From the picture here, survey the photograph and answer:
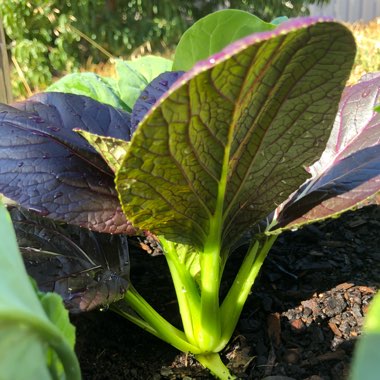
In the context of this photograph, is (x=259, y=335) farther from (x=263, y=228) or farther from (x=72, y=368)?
(x=72, y=368)

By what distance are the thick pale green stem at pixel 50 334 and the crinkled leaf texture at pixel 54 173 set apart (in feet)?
0.95

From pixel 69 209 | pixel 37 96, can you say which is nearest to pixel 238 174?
pixel 69 209

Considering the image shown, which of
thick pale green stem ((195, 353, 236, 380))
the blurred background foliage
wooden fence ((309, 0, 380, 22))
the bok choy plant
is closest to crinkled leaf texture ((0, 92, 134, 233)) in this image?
the bok choy plant

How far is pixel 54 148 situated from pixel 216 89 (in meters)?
0.30

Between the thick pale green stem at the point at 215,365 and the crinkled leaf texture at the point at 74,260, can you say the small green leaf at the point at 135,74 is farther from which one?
the thick pale green stem at the point at 215,365

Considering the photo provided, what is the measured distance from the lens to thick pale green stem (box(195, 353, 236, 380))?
0.67m

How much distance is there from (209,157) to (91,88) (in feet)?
1.85

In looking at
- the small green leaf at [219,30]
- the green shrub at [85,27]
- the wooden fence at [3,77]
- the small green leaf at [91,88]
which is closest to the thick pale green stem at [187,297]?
the small green leaf at [219,30]

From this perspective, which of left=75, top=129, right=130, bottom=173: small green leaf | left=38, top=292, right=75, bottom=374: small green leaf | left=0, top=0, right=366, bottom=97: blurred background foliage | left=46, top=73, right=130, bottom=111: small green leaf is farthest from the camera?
left=0, top=0, right=366, bottom=97: blurred background foliage

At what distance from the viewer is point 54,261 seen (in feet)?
2.14

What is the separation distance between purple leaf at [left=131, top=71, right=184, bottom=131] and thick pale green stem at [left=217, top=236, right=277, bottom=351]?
0.26 meters

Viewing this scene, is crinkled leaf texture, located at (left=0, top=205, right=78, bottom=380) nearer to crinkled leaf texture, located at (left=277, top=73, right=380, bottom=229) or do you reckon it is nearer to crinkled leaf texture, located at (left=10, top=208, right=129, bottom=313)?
crinkled leaf texture, located at (left=10, top=208, right=129, bottom=313)

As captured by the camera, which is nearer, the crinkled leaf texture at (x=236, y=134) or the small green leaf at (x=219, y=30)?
the crinkled leaf texture at (x=236, y=134)

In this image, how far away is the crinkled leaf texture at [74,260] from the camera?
23.5 inches
